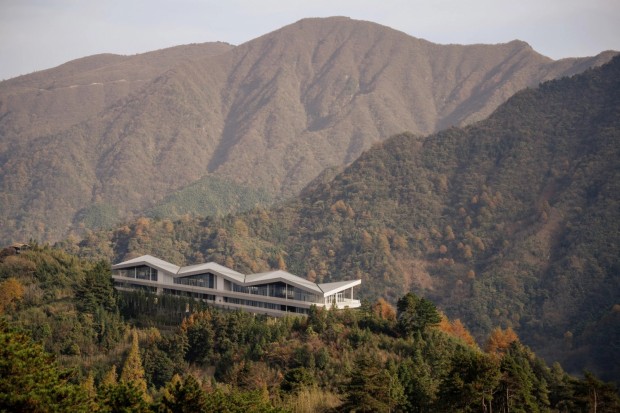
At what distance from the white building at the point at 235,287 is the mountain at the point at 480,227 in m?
44.4

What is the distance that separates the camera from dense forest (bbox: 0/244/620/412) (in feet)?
95.5

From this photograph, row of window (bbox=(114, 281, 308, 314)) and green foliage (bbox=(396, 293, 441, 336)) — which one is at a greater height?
row of window (bbox=(114, 281, 308, 314))

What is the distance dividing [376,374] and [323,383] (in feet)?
28.4

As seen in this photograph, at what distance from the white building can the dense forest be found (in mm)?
2732

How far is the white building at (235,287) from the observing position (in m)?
59.6

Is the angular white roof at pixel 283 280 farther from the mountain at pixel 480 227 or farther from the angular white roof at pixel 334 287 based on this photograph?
the mountain at pixel 480 227

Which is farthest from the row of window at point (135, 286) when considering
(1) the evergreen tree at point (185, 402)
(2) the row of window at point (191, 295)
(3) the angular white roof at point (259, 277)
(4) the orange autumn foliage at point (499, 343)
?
(1) the evergreen tree at point (185, 402)

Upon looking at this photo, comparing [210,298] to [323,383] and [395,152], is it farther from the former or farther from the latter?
[395,152]

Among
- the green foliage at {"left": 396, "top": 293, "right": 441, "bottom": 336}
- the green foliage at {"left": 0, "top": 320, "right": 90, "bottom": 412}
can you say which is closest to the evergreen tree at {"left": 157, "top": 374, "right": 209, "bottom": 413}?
the green foliage at {"left": 0, "top": 320, "right": 90, "bottom": 412}

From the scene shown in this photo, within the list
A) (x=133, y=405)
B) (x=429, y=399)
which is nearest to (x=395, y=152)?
(x=429, y=399)

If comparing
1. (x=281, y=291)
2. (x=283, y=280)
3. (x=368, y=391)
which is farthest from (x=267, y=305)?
(x=368, y=391)

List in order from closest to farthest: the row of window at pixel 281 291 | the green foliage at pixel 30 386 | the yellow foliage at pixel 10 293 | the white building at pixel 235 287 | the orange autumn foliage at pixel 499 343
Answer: the green foliage at pixel 30 386
the yellow foliage at pixel 10 293
the row of window at pixel 281 291
the white building at pixel 235 287
the orange autumn foliage at pixel 499 343

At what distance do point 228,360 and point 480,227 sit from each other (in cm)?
9111

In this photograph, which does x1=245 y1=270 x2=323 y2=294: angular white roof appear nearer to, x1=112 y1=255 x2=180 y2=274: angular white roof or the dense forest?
the dense forest
